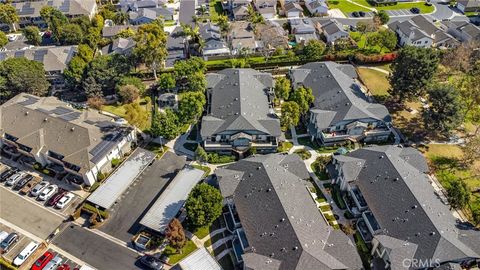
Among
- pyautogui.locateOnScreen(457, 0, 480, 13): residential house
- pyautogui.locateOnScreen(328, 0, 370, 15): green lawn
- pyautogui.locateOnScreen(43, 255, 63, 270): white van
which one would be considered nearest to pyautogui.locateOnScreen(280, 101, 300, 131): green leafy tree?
pyautogui.locateOnScreen(43, 255, 63, 270): white van

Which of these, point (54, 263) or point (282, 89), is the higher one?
point (282, 89)

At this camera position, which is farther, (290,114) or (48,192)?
(290,114)

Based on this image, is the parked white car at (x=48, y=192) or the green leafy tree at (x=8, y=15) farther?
the green leafy tree at (x=8, y=15)

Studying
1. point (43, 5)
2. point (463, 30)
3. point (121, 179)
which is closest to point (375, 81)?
point (463, 30)

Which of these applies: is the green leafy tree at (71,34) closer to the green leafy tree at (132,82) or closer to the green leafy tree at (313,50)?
the green leafy tree at (132,82)

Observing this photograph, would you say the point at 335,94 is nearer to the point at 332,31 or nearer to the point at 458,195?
the point at 458,195

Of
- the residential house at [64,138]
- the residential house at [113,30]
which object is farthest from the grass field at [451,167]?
the residential house at [113,30]
